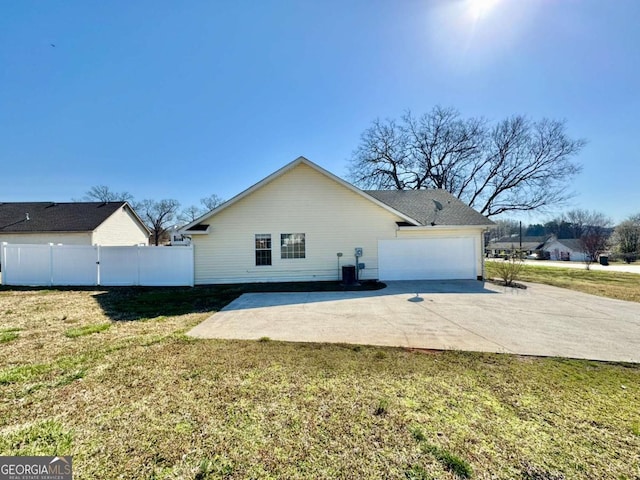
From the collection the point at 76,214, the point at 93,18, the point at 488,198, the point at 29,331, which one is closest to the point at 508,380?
the point at 29,331

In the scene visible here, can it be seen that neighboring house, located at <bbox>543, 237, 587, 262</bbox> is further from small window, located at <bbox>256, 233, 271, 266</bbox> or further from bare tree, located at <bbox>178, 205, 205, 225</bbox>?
bare tree, located at <bbox>178, 205, 205, 225</bbox>

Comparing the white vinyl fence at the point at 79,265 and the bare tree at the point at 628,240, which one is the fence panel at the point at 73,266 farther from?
the bare tree at the point at 628,240

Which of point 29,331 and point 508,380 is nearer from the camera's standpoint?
point 508,380

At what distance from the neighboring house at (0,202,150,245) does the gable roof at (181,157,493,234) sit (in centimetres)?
1315

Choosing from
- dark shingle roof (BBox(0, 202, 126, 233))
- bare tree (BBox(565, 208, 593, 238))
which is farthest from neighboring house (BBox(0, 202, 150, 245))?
bare tree (BBox(565, 208, 593, 238))

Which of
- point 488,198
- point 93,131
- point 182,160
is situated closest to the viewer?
point 93,131

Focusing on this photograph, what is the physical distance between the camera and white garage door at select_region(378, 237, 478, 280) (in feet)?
40.6

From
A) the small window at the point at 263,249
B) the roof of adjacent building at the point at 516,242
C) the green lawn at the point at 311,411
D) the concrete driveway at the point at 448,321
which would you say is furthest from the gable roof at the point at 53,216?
the roof of adjacent building at the point at 516,242

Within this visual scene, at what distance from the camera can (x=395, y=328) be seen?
18.3 ft

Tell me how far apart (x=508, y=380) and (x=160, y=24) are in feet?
43.1

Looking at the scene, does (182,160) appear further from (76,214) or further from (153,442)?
(153,442)

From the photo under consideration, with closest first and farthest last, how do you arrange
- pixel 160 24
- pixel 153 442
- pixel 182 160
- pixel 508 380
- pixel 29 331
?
pixel 153 442 → pixel 508 380 → pixel 29 331 → pixel 160 24 → pixel 182 160

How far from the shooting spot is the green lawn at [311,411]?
78.1 inches

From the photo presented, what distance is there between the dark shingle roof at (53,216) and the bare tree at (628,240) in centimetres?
5692
